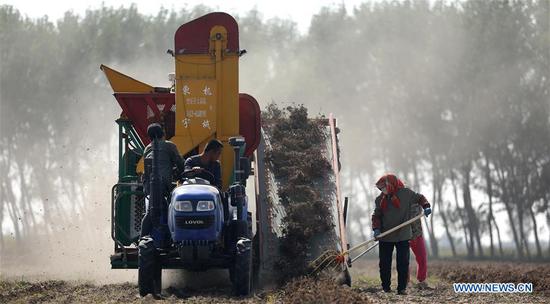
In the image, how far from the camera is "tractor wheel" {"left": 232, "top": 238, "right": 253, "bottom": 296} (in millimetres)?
13023

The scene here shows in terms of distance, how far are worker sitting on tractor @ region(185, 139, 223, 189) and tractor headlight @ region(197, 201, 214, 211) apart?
2.49 feet

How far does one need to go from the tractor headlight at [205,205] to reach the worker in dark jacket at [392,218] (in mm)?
3479

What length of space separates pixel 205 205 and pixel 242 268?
1.14 m

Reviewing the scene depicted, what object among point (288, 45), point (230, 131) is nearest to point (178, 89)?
point (230, 131)

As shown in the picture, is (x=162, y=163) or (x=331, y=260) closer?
(x=162, y=163)

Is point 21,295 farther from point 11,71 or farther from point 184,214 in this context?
point 11,71

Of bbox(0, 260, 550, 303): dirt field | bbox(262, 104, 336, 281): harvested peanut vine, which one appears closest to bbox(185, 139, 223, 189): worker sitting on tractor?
bbox(0, 260, 550, 303): dirt field

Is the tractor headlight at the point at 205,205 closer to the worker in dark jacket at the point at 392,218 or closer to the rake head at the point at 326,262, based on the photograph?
the rake head at the point at 326,262

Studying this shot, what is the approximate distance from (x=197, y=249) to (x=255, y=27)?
122ft

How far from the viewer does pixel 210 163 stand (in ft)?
44.1

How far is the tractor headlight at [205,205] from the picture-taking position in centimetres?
1244

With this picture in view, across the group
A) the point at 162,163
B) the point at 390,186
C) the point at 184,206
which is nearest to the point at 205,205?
the point at 184,206

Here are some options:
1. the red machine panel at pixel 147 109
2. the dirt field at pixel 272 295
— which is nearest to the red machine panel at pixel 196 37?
the red machine panel at pixel 147 109

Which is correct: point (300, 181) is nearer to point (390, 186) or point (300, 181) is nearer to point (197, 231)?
point (390, 186)
